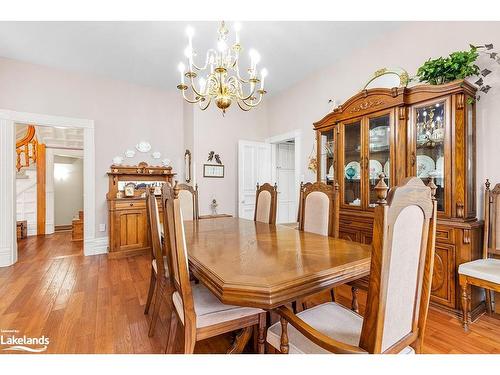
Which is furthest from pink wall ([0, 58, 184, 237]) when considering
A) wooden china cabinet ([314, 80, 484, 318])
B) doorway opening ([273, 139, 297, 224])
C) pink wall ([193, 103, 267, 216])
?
wooden china cabinet ([314, 80, 484, 318])

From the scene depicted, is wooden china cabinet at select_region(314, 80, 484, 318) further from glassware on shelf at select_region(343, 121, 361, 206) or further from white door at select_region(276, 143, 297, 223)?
white door at select_region(276, 143, 297, 223)

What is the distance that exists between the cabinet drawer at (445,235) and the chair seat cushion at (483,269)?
0.66 ft

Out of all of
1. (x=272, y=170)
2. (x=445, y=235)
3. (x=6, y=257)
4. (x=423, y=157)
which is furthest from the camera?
(x=272, y=170)

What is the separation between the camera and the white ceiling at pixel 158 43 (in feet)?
8.94

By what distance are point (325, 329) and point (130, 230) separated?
11.7ft

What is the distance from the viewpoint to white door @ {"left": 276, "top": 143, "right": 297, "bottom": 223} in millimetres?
5082

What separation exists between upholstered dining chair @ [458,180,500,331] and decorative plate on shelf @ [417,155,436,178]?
16.0 inches

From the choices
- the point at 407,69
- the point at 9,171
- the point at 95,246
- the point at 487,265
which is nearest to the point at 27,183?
the point at 9,171

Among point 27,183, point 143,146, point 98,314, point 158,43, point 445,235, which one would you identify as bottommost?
point 98,314

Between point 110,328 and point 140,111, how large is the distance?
3.55 meters

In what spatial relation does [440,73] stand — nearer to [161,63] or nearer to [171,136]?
[161,63]

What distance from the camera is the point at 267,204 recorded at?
281 cm
